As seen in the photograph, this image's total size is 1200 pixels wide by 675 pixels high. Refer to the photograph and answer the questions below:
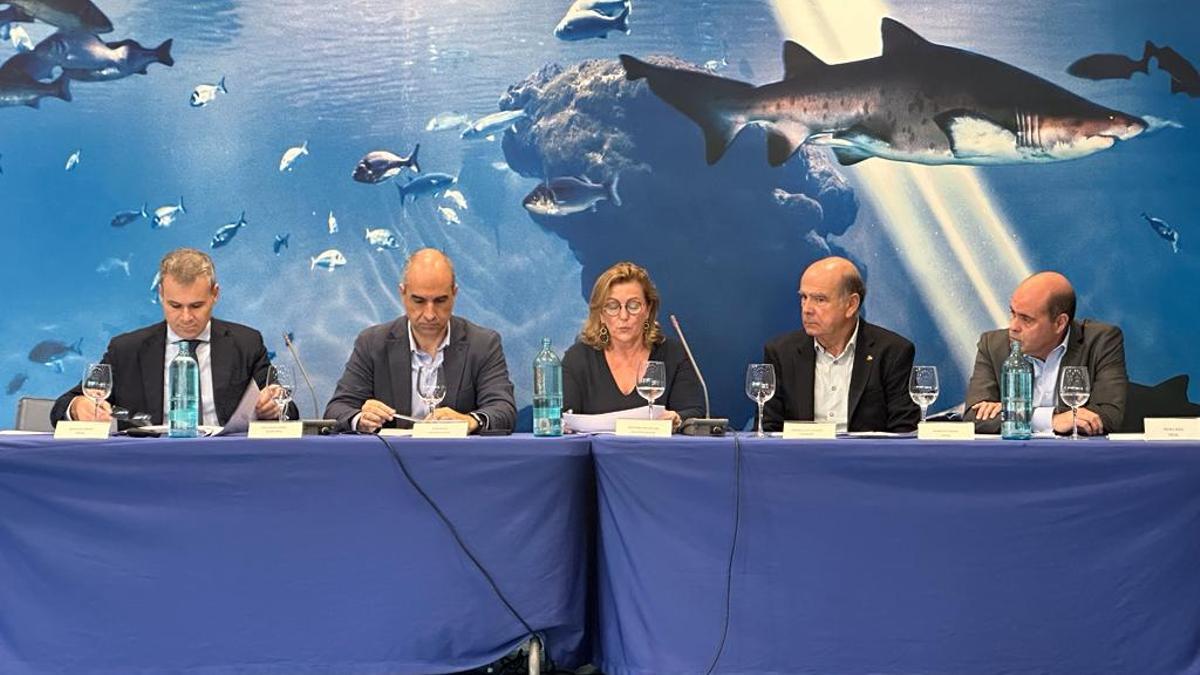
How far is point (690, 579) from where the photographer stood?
10.1 ft

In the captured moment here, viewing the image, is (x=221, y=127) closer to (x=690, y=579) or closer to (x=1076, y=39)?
(x=690, y=579)

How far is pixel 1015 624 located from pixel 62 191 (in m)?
3.51

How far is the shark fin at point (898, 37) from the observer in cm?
478

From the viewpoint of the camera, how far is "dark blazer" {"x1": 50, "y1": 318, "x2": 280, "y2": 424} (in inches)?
155

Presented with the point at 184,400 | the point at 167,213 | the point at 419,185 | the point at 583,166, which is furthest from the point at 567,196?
the point at 184,400

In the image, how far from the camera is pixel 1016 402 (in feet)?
10.8

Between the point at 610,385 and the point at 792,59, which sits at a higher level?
the point at 792,59

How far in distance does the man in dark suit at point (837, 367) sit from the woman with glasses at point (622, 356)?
28cm

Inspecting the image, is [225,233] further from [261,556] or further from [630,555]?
[630,555]

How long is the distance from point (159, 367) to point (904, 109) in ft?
8.53

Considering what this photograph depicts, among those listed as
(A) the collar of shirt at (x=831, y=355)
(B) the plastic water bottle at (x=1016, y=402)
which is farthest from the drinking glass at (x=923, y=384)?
(A) the collar of shirt at (x=831, y=355)

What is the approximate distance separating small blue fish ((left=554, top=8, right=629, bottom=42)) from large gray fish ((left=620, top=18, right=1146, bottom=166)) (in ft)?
0.40

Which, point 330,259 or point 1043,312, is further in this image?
point 330,259

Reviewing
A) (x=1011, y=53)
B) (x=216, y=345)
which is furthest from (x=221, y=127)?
(x=1011, y=53)
